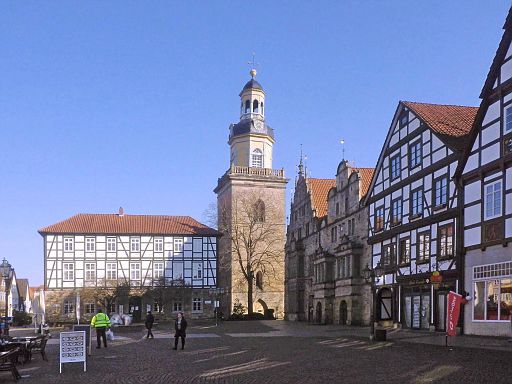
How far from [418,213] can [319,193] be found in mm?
26928

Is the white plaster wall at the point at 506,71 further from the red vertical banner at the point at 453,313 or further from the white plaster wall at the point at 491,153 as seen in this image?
the red vertical banner at the point at 453,313

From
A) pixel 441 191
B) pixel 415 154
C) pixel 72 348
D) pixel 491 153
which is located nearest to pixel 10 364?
pixel 72 348

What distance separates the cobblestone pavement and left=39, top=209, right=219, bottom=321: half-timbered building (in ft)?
162

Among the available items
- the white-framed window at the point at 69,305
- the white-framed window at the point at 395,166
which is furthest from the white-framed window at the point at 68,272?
the white-framed window at the point at 395,166

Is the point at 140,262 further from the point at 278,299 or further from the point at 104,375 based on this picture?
the point at 104,375

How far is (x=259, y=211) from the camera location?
257 ft

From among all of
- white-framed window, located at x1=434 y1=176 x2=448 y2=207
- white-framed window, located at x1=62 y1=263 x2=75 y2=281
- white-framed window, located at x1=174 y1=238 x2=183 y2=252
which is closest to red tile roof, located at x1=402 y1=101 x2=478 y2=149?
white-framed window, located at x1=434 y1=176 x2=448 y2=207

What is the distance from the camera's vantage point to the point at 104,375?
16.3m

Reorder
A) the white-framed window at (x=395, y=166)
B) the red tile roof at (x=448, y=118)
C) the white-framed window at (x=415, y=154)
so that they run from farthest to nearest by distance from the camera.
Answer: the white-framed window at (x=395, y=166) < the white-framed window at (x=415, y=154) < the red tile roof at (x=448, y=118)

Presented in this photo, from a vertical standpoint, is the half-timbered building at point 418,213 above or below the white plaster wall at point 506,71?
below

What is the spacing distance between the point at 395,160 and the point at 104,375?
84.5 feet

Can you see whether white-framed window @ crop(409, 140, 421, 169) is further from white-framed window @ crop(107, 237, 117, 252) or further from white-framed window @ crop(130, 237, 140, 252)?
white-framed window @ crop(107, 237, 117, 252)

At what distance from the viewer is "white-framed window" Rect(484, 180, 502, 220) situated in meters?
27.0

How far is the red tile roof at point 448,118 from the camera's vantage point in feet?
109
